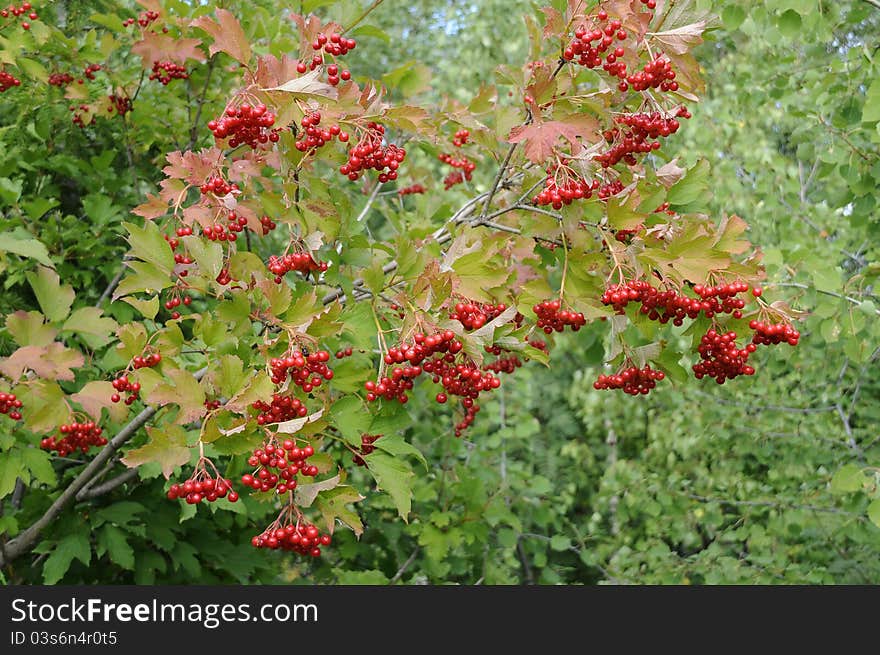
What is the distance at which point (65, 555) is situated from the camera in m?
2.98

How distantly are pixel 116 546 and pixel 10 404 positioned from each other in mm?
829

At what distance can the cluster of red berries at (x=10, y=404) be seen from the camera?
2.46 m

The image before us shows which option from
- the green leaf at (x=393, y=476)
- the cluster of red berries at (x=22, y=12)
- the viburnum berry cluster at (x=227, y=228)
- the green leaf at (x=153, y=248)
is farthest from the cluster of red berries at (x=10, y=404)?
the cluster of red berries at (x=22, y=12)

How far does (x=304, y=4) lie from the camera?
2.68m

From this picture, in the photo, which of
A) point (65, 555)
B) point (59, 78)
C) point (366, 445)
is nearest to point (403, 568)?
point (65, 555)

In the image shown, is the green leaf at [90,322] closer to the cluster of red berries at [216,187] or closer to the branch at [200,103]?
the cluster of red berries at [216,187]

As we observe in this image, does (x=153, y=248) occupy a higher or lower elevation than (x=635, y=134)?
lower

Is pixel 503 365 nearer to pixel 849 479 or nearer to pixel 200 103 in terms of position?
pixel 849 479

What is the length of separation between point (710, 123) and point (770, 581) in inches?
159

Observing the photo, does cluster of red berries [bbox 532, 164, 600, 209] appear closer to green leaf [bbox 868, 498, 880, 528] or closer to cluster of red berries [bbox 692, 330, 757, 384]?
cluster of red berries [bbox 692, 330, 757, 384]

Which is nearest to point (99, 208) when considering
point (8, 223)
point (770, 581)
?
point (8, 223)

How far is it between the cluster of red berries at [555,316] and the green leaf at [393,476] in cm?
54

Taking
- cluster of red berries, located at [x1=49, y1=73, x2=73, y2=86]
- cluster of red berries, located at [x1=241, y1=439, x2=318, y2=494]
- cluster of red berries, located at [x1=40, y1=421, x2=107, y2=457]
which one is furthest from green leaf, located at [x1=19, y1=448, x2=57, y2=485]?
cluster of red berries, located at [x1=49, y1=73, x2=73, y2=86]

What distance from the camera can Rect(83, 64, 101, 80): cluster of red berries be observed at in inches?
136
